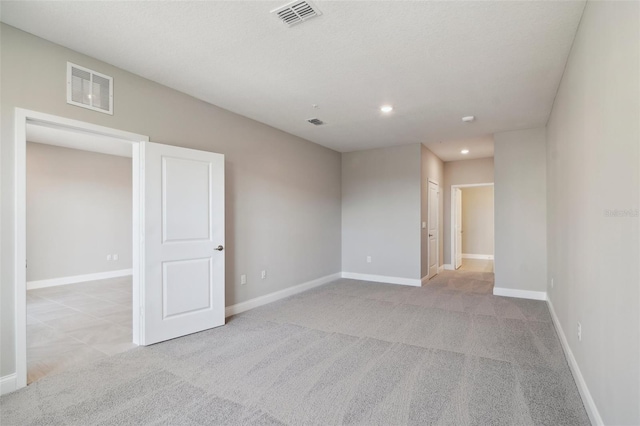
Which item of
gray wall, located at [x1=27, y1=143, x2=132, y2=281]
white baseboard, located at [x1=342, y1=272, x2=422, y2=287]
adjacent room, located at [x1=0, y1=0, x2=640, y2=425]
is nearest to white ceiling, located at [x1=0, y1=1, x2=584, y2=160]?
adjacent room, located at [x1=0, y1=0, x2=640, y2=425]

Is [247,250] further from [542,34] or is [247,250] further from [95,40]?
[542,34]

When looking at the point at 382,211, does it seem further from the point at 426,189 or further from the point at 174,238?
the point at 174,238

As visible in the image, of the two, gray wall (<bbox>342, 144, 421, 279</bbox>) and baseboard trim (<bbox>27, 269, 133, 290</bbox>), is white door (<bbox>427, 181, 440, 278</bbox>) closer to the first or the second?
gray wall (<bbox>342, 144, 421, 279</bbox>)

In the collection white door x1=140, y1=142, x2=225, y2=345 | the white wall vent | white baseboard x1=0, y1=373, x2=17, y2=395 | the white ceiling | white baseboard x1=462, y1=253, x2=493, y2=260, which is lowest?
white baseboard x1=462, y1=253, x2=493, y2=260

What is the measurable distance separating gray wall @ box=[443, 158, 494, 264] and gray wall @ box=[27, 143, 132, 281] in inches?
298

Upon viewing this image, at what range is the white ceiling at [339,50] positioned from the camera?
2189 mm

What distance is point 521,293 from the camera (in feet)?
16.3

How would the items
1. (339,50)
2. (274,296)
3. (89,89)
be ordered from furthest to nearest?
(274,296) → (89,89) → (339,50)

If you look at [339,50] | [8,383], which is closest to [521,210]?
[339,50]

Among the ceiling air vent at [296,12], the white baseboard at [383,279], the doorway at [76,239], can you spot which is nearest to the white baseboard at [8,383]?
the doorway at [76,239]

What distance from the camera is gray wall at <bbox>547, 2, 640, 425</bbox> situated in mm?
1331

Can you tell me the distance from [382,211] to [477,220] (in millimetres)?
5050

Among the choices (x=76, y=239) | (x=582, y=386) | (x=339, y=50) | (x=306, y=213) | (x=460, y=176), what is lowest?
(x=582, y=386)

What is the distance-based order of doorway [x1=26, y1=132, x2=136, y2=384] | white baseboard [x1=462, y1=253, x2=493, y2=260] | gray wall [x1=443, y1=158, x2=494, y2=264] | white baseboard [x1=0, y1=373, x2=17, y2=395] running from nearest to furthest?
white baseboard [x1=0, y1=373, x2=17, y2=395]
doorway [x1=26, y1=132, x2=136, y2=384]
gray wall [x1=443, y1=158, x2=494, y2=264]
white baseboard [x1=462, y1=253, x2=493, y2=260]
